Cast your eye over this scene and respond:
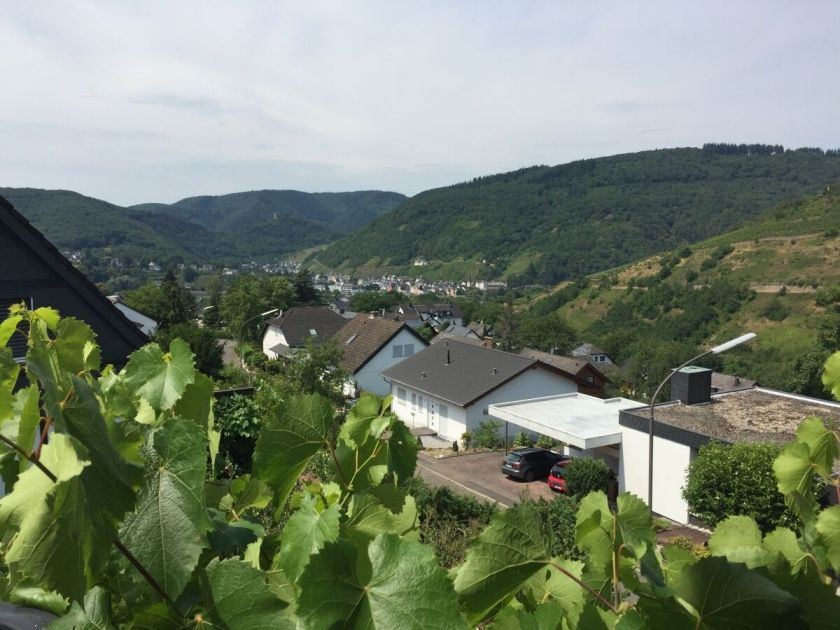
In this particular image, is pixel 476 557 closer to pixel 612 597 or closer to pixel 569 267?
pixel 612 597

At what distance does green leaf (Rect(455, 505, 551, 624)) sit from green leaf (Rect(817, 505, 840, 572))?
0.98m

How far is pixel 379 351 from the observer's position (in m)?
39.8

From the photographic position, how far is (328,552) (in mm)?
733

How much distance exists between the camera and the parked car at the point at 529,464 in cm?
2317

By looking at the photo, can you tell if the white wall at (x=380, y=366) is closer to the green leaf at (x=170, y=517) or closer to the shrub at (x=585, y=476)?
the shrub at (x=585, y=476)

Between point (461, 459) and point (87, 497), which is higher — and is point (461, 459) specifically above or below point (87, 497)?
below

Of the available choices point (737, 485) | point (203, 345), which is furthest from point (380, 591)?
point (203, 345)

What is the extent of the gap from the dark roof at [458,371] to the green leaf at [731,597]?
29.7 metres

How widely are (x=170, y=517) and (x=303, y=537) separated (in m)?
0.19

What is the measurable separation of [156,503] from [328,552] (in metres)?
0.30

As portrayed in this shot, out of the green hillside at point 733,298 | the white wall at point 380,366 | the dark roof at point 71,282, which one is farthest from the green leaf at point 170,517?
the green hillside at point 733,298

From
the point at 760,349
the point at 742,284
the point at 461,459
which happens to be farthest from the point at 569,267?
the point at 461,459

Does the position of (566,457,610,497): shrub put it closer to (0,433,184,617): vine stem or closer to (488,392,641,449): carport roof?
(488,392,641,449): carport roof

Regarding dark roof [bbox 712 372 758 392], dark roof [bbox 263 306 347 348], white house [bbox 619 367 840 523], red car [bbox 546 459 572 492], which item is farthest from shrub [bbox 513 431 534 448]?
dark roof [bbox 263 306 347 348]
